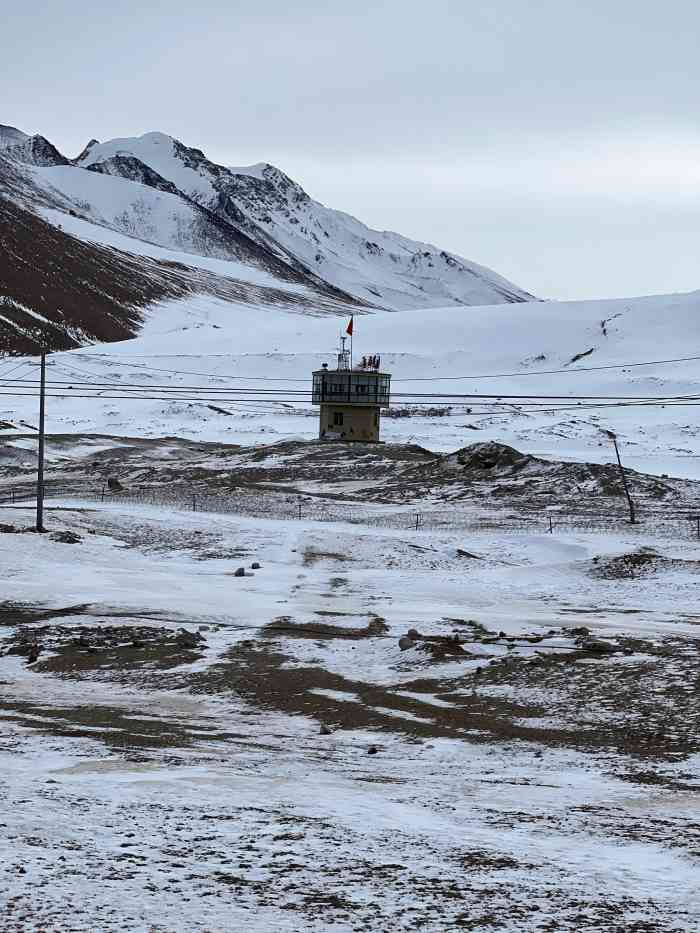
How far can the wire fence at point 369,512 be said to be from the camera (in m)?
51.8

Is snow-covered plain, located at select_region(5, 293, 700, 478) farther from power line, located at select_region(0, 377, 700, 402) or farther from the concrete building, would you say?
the concrete building

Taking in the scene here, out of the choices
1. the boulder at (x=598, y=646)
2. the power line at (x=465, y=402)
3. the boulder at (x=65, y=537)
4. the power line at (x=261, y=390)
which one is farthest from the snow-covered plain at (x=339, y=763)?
the power line at (x=261, y=390)

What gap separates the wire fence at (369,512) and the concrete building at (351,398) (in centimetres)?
1896

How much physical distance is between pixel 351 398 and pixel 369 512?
28091 mm

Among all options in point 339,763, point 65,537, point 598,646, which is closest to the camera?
point 339,763

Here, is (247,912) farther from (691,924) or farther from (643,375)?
(643,375)

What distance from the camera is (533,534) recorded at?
164 ft

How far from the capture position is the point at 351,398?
285 feet

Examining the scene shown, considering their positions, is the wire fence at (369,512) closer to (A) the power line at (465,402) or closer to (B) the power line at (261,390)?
(A) the power line at (465,402)

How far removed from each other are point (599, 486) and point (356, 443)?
26.2 m

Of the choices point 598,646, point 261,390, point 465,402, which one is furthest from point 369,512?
point 261,390

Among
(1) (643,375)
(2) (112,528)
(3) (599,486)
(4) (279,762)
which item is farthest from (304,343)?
(4) (279,762)

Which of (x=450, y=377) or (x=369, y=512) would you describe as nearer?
(x=369, y=512)

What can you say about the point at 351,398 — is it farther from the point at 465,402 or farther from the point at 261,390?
the point at 261,390
